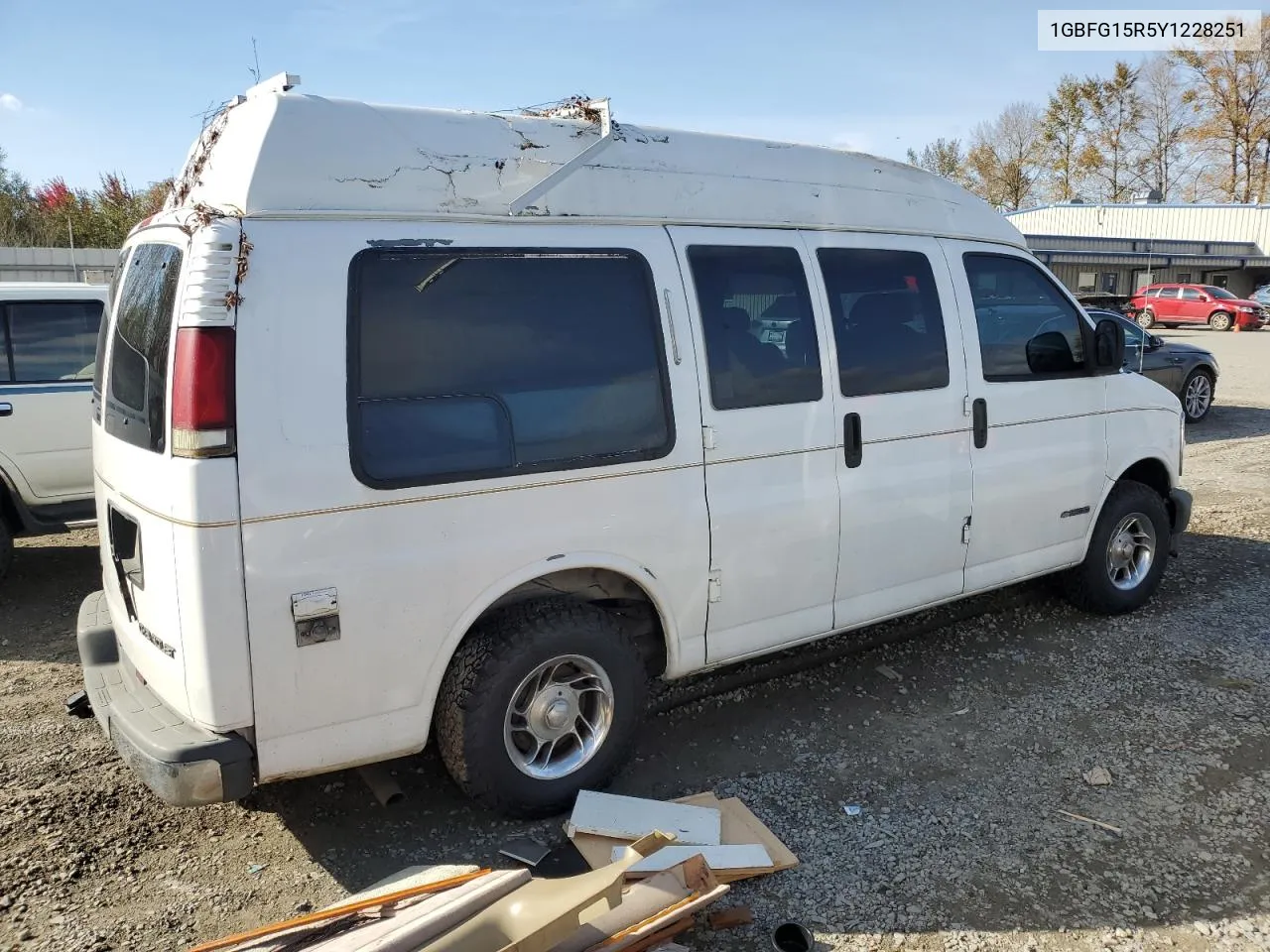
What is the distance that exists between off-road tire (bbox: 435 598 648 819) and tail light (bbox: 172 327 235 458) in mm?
1096

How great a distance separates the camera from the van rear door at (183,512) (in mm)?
2812

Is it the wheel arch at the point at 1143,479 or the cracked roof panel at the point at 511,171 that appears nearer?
the cracked roof panel at the point at 511,171

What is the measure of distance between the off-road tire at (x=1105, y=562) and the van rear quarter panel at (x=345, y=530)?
3.33 m

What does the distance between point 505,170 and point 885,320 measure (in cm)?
191

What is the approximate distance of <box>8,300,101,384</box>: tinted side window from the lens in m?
6.36

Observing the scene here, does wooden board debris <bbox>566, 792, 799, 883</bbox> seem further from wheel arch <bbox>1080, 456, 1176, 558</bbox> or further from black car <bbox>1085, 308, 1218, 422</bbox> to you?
black car <bbox>1085, 308, 1218, 422</bbox>

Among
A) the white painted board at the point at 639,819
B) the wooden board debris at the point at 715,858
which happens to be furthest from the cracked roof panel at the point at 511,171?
the wooden board debris at the point at 715,858

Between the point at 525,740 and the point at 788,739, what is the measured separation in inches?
51.1

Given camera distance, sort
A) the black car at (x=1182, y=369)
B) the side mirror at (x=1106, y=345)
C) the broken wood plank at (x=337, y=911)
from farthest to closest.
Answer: the black car at (x=1182, y=369) < the side mirror at (x=1106, y=345) < the broken wood plank at (x=337, y=911)

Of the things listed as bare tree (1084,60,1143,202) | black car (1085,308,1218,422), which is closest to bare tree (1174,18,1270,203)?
bare tree (1084,60,1143,202)

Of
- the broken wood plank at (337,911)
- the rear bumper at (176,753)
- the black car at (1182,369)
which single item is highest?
the black car at (1182,369)

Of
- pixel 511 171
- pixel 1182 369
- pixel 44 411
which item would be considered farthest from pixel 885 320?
pixel 1182 369

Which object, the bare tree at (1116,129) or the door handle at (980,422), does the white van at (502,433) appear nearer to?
the door handle at (980,422)

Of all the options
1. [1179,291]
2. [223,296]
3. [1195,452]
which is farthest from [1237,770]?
[1179,291]
